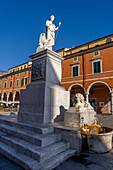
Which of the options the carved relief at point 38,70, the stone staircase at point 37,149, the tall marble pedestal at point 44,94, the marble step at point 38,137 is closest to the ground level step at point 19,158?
the stone staircase at point 37,149

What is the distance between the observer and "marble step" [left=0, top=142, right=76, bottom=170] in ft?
7.37

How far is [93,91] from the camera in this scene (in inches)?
757

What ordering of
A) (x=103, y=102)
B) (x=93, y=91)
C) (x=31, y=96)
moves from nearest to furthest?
(x=31, y=96), (x=103, y=102), (x=93, y=91)

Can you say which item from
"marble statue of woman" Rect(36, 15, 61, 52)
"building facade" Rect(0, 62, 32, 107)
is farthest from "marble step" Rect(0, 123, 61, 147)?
"building facade" Rect(0, 62, 32, 107)

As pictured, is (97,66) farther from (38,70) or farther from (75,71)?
(38,70)

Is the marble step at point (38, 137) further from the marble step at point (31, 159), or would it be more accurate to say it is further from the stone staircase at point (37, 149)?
the marble step at point (31, 159)

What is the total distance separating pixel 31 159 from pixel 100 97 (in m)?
17.6

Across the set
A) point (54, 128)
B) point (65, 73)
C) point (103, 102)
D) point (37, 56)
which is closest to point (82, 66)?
point (65, 73)

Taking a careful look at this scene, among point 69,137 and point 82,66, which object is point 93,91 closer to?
point 82,66

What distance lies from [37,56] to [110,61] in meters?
13.6

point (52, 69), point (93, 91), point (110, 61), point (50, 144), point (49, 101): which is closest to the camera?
point (50, 144)

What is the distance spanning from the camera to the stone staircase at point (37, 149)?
236cm

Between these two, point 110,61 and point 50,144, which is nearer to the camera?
point 50,144

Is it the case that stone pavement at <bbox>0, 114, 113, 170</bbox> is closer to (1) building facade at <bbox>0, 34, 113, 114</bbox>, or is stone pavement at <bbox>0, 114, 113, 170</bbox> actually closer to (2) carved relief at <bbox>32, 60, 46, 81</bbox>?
(2) carved relief at <bbox>32, 60, 46, 81</bbox>
